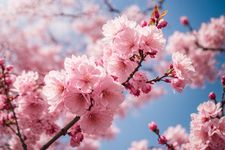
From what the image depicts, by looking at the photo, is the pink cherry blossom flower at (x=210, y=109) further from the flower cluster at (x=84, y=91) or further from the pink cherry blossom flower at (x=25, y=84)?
the pink cherry blossom flower at (x=25, y=84)

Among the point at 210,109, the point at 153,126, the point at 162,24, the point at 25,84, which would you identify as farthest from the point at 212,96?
the point at 25,84

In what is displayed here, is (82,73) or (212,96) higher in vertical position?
(212,96)

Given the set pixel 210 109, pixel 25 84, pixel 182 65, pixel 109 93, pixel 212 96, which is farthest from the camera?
pixel 25 84

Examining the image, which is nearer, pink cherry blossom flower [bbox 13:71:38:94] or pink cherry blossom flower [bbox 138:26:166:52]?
pink cherry blossom flower [bbox 138:26:166:52]

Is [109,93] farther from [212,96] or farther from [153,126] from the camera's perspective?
[212,96]

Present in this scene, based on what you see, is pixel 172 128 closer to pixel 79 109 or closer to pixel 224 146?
pixel 224 146

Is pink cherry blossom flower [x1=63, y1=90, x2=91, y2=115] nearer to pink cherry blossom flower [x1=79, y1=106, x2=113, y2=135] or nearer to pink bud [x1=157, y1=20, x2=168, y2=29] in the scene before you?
pink cherry blossom flower [x1=79, y1=106, x2=113, y2=135]

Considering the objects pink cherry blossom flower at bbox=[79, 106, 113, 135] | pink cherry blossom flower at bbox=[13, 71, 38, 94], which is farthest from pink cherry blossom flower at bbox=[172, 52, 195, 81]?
pink cherry blossom flower at bbox=[13, 71, 38, 94]

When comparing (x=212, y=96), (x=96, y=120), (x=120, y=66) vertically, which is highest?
(x=212, y=96)

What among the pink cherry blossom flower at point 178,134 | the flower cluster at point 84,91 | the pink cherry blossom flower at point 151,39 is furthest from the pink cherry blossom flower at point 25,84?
the pink cherry blossom flower at point 178,134

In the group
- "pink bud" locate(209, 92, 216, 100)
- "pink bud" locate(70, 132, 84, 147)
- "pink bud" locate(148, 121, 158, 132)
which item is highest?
"pink bud" locate(209, 92, 216, 100)

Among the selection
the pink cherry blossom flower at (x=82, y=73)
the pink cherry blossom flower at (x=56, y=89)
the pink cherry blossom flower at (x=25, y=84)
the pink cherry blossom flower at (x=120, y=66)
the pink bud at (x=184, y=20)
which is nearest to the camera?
the pink cherry blossom flower at (x=82, y=73)

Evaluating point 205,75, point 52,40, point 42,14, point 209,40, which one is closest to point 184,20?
point 209,40

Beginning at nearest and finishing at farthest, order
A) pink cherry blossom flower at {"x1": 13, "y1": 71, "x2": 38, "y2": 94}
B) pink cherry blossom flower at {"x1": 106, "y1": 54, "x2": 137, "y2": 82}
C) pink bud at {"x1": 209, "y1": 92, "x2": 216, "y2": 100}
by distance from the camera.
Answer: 1. pink cherry blossom flower at {"x1": 106, "y1": 54, "x2": 137, "y2": 82}
2. pink bud at {"x1": 209, "y1": 92, "x2": 216, "y2": 100}
3. pink cherry blossom flower at {"x1": 13, "y1": 71, "x2": 38, "y2": 94}
